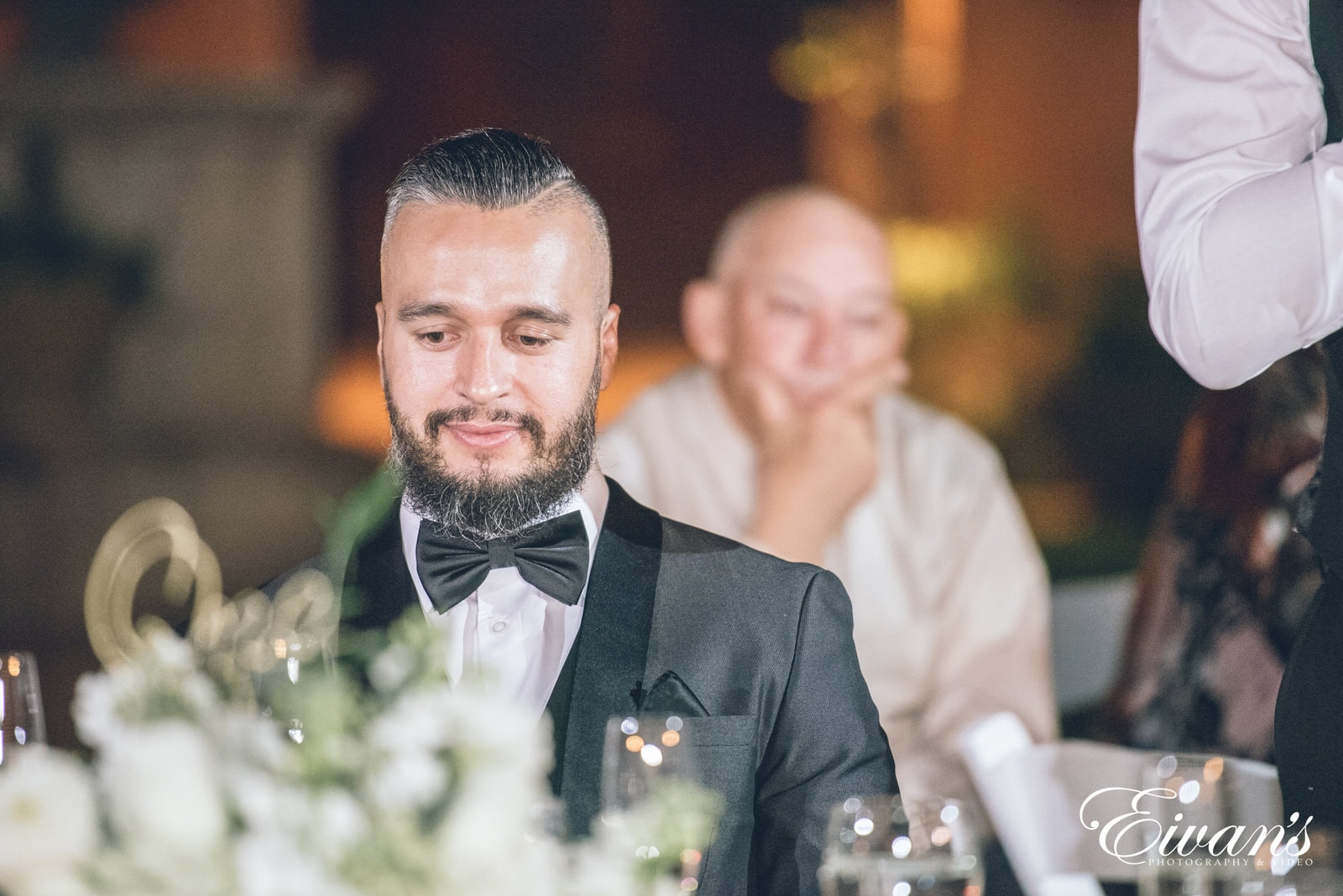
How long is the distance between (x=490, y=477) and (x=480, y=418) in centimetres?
7

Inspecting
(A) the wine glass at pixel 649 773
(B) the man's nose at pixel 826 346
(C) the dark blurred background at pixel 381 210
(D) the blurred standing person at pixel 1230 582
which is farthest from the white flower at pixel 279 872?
(C) the dark blurred background at pixel 381 210

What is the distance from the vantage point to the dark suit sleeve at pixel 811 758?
1521 mm

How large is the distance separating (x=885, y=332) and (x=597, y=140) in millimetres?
5220

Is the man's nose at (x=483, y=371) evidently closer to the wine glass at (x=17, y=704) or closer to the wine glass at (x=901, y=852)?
the wine glass at (x=17, y=704)

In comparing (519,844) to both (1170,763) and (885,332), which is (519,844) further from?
(885,332)

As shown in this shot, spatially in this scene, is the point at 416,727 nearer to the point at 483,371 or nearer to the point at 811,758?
the point at 483,371

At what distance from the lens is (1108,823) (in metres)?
1.78

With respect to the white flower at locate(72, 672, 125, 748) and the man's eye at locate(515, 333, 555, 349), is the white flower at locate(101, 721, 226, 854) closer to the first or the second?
the white flower at locate(72, 672, 125, 748)

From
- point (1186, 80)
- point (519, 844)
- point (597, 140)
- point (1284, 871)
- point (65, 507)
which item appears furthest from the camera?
point (597, 140)

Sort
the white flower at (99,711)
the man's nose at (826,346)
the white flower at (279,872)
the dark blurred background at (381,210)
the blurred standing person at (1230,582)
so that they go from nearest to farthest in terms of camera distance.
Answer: the white flower at (279,872)
the white flower at (99,711)
the blurred standing person at (1230,582)
the man's nose at (826,346)
the dark blurred background at (381,210)

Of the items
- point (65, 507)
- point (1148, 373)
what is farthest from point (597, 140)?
point (65, 507)

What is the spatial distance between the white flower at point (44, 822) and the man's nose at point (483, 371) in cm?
64

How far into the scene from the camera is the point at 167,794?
81 cm

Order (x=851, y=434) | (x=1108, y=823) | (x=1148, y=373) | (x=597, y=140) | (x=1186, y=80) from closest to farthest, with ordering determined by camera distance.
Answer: (x=1186, y=80)
(x=1108, y=823)
(x=851, y=434)
(x=1148, y=373)
(x=597, y=140)
